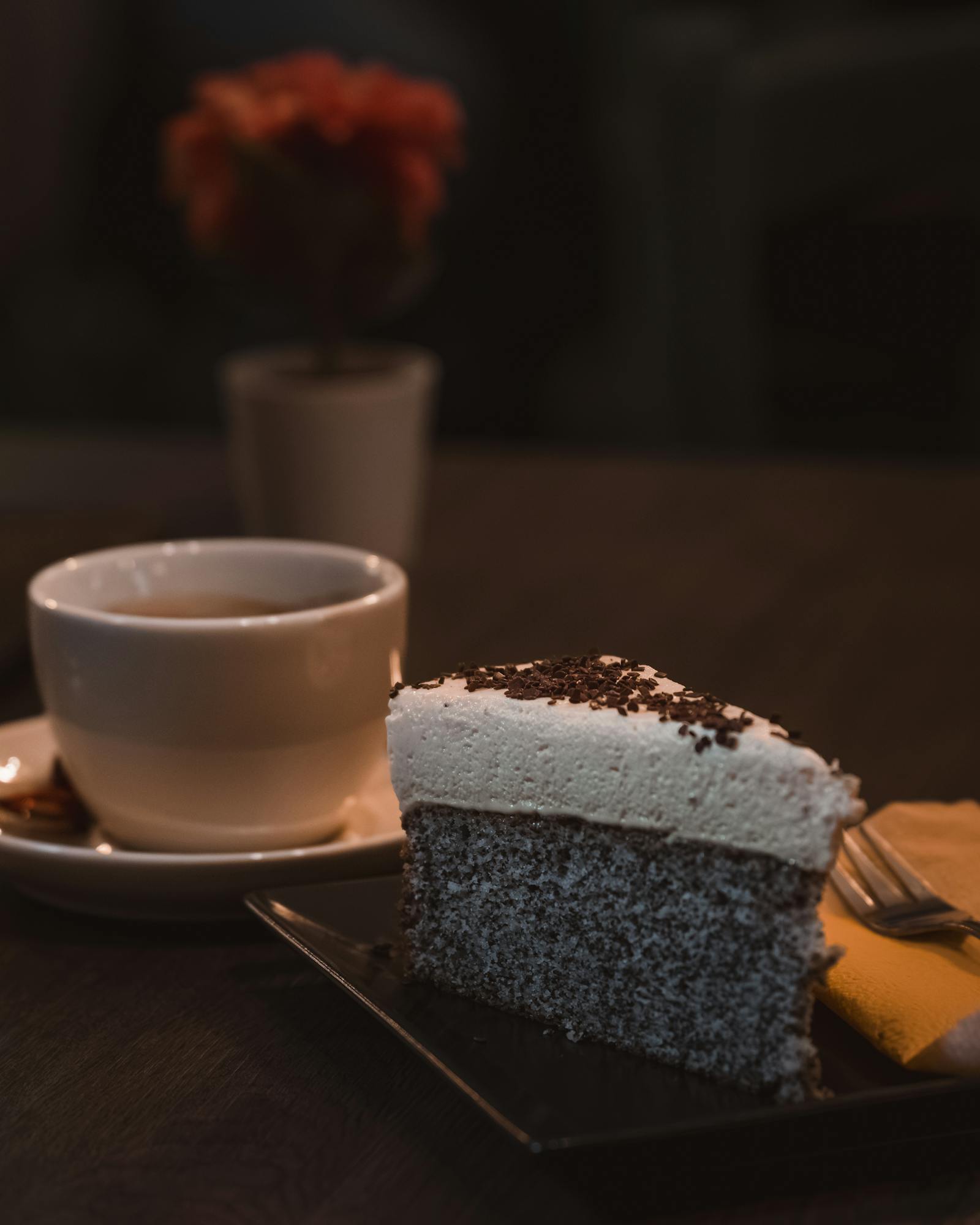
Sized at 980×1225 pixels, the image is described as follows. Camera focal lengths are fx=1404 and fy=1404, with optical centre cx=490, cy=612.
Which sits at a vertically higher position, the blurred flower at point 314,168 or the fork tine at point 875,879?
the blurred flower at point 314,168

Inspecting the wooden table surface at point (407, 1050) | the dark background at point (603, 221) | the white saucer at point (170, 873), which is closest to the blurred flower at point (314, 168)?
the wooden table surface at point (407, 1050)

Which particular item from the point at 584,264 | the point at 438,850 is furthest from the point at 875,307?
the point at 438,850

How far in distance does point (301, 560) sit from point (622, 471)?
98 centimetres

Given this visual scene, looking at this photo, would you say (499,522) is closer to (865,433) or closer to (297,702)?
(297,702)

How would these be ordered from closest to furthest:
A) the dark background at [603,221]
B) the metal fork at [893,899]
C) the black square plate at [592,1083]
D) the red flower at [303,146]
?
the black square plate at [592,1083], the metal fork at [893,899], the red flower at [303,146], the dark background at [603,221]

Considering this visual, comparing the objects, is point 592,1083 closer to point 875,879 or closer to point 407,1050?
point 407,1050

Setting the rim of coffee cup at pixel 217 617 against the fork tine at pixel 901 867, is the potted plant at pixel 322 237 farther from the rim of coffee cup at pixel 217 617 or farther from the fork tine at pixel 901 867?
the fork tine at pixel 901 867

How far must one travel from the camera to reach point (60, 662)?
2.37 ft

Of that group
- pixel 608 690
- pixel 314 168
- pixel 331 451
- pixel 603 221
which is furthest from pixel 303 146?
pixel 603 221

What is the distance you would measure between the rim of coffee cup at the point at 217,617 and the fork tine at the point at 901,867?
276 mm

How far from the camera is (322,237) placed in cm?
135

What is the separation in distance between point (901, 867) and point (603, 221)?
2840 millimetres

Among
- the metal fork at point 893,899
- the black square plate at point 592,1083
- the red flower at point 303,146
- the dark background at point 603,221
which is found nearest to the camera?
the black square plate at point 592,1083

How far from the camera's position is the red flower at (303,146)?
131 cm
